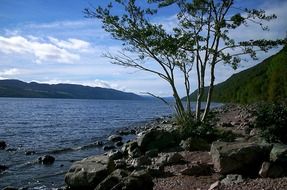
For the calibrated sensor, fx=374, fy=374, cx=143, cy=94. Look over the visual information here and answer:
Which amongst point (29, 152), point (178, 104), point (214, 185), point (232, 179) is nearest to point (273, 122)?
point (232, 179)

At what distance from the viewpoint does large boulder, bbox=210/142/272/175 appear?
1450 centimetres

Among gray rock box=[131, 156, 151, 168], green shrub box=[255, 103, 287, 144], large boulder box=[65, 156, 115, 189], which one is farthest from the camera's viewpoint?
gray rock box=[131, 156, 151, 168]

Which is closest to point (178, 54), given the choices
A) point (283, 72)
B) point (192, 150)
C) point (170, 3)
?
point (170, 3)

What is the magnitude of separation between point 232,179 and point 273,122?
5.78 metres

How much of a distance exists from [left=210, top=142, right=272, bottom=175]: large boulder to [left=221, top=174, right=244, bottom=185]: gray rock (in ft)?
2.08

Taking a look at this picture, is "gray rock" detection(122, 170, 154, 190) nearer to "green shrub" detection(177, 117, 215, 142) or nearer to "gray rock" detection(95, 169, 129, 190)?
"gray rock" detection(95, 169, 129, 190)

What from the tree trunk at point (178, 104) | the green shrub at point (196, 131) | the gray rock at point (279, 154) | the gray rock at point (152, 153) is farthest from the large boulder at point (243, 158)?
the tree trunk at point (178, 104)

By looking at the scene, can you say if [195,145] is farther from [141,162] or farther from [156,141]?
[141,162]

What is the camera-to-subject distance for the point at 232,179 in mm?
13758

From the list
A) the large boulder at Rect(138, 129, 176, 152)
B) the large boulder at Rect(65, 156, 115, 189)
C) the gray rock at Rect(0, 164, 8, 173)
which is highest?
the large boulder at Rect(138, 129, 176, 152)

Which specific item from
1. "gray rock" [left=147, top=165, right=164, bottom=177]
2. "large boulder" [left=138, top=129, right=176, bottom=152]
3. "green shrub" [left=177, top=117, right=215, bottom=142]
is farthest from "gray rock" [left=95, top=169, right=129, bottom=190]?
"green shrub" [left=177, top=117, right=215, bottom=142]

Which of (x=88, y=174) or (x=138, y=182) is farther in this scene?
(x=88, y=174)

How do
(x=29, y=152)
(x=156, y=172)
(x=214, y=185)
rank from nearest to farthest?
(x=214, y=185) < (x=156, y=172) < (x=29, y=152)

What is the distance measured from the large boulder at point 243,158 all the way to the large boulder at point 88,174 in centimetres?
501
